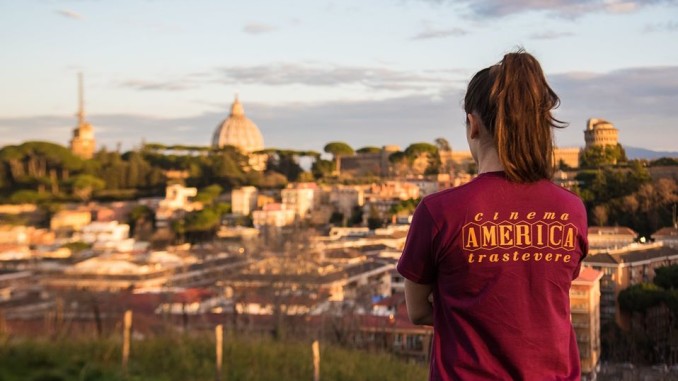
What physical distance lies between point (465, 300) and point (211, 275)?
12.7 m

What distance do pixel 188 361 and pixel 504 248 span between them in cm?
450

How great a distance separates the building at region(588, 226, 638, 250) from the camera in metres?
12.2

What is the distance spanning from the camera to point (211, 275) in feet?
44.4

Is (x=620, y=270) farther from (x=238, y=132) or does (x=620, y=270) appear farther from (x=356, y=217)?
(x=238, y=132)

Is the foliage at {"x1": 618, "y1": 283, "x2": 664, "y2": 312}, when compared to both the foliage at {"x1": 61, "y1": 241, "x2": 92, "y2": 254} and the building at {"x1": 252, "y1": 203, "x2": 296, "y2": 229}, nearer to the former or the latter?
the foliage at {"x1": 61, "y1": 241, "x2": 92, "y2": 254}

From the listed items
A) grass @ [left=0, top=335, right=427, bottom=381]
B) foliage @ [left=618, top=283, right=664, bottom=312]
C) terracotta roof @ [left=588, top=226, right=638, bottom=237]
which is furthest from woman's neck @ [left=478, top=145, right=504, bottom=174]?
terracotta roof @ [left=588, top=226, right=638, bottom=237]

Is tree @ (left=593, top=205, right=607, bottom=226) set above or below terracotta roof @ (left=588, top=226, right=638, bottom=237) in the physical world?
above

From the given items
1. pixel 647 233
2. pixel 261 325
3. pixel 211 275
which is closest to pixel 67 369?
pixel 261 325

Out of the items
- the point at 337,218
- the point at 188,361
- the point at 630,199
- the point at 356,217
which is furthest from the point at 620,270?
the point at 337,218

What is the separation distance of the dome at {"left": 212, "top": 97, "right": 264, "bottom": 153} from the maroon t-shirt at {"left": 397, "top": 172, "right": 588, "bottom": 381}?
57584mm

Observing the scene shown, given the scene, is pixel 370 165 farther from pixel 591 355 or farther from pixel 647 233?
pixel 591 355

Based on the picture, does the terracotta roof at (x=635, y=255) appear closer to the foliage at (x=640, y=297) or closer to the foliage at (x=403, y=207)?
the foliage at (x=640, y=297)

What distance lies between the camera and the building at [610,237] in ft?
40.1

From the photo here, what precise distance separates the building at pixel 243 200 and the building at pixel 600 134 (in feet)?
40.3
